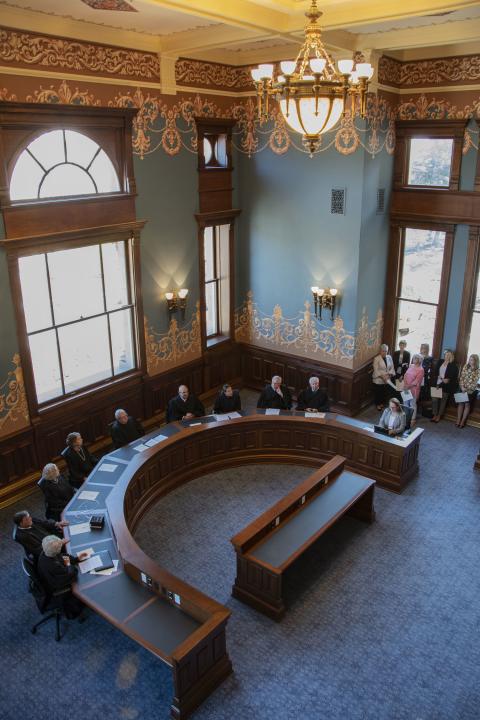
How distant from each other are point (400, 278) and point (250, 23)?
5.35 metres

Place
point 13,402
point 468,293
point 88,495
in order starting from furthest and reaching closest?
point 468,293 → point 13,402 → point 88,495

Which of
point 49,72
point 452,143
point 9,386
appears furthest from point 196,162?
point 9,386

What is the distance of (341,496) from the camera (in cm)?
708

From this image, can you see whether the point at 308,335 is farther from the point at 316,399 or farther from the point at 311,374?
the point at 316,399

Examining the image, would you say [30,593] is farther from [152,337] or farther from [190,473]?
[152,337]

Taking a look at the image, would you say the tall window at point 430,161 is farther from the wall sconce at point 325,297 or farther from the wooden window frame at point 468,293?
the wall sconce at point 325,297

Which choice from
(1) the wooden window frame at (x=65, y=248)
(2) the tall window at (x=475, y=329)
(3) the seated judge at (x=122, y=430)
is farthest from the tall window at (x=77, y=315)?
(2) the tall window at (x=475, y=329)

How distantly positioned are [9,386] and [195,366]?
3.73 metres

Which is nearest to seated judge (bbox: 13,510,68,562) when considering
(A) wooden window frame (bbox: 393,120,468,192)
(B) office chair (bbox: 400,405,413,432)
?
(B) office chair (bbox: 400,405,413,432)

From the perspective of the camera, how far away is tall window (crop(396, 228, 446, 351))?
33.1ft

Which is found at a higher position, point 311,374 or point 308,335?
point 308,335

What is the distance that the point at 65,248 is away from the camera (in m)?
8.05

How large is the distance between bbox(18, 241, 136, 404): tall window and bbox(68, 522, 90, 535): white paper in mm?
2544

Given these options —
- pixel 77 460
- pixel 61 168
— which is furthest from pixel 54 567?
pixel 61 168
